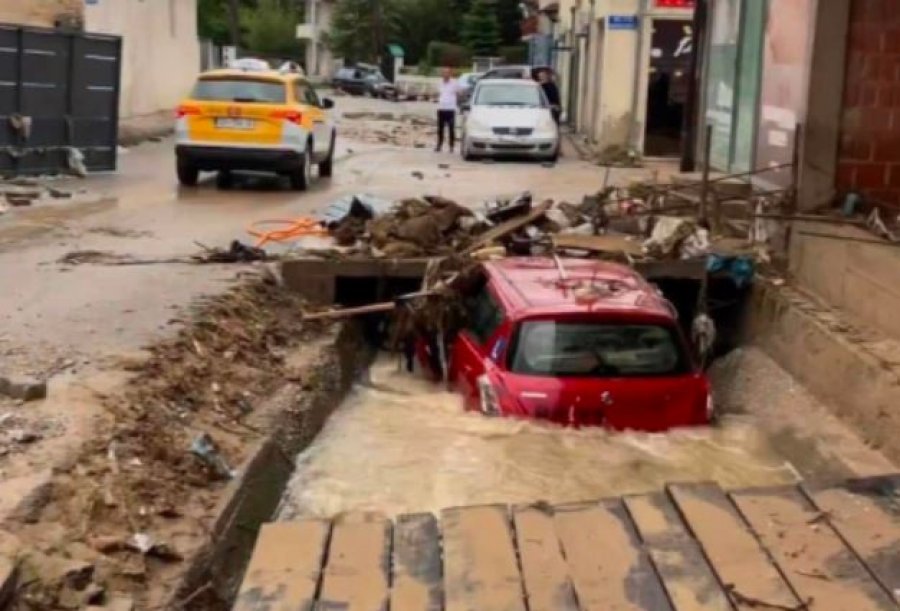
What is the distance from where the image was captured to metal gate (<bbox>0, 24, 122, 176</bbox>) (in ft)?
64.8

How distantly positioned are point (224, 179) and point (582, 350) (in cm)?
1362

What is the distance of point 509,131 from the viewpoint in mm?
27516

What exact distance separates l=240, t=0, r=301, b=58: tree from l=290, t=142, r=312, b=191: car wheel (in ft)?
220

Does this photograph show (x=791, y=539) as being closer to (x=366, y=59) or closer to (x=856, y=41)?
(x=856, y=41)

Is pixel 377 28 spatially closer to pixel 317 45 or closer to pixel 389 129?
pixel 317 45

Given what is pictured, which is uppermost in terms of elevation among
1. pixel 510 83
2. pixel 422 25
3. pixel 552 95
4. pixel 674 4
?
pixel 422 25

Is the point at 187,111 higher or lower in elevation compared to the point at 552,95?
lower

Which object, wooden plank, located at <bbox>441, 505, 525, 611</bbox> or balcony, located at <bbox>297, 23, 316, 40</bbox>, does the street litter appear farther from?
balcony, located at <bbox>297, 23, 316, 40</bbox>

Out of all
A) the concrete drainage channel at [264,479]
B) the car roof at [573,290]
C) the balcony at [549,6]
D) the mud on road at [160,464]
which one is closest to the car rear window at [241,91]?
the concrete drainage channel at [264,479]

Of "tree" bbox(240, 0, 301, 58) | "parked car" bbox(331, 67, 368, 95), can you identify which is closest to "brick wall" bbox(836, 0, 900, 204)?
"parked car" bbox(331, 67, 368, 95)

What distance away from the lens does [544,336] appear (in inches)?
356

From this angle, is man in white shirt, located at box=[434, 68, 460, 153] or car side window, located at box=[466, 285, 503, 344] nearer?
car side window, located at box=[466, 285, 503, 344]

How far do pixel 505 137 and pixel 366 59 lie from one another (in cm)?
5731

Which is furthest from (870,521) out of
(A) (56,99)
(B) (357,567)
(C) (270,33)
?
(C) (270,33)
